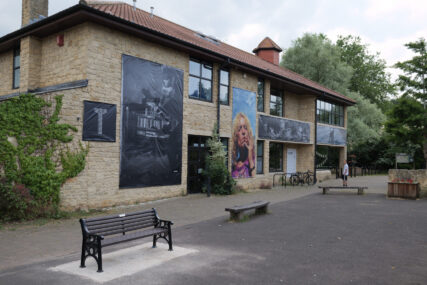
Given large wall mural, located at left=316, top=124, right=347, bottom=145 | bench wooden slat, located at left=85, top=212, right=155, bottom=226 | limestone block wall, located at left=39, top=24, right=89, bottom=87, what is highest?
limestone block wall, located at left=39, top=24, right=89, bottom=87

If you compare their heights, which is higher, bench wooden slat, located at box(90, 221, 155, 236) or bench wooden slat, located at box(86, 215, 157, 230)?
bench wooden slat, located at box(86, 215, 157, 230)

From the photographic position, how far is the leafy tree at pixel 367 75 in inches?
1865

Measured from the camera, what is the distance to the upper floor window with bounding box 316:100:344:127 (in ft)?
82.0

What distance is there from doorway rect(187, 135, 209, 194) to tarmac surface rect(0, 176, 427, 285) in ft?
12.1

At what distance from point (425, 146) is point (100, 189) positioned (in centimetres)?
1488

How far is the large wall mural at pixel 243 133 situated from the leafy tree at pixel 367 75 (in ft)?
110

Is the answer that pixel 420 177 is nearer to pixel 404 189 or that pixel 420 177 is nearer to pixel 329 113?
pixel 404 189

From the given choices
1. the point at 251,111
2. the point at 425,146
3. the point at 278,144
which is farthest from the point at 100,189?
the point at 425,146

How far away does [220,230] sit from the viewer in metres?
8.52

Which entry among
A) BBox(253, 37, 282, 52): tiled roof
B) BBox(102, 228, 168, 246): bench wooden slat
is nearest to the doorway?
BBox(102, 228, 168, 246): bench wooden slat

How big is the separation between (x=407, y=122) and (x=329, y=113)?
9276mm

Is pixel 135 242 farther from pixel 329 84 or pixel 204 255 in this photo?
pixel 329 84

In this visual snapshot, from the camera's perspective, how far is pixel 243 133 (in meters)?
17.7

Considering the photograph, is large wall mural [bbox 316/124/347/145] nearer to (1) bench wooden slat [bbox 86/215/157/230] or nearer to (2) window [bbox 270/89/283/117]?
(2) window [bbox 270/89/283/117]
